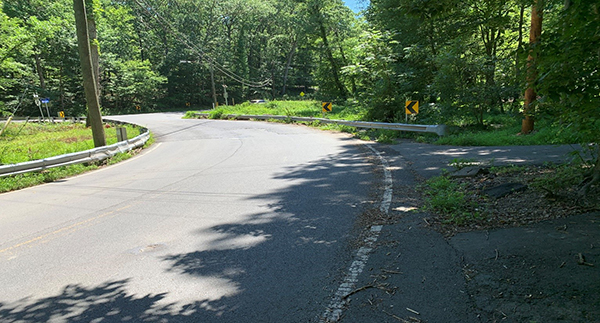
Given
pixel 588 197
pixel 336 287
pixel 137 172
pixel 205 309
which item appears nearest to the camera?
pixel 205 309

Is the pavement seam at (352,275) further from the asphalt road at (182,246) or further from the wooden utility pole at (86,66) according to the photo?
the wooden utility pole at (86,66)

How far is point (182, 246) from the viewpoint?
4.78 m

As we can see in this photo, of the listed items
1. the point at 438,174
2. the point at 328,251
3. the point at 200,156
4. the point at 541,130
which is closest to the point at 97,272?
the point at 328,251

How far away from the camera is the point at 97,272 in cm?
413

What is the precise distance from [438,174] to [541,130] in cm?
718

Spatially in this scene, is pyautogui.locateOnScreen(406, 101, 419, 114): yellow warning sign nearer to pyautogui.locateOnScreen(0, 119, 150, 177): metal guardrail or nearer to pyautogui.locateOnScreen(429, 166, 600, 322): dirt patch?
pyautogui.locateOnScreen(429, 166, 600, 322): dirt patch

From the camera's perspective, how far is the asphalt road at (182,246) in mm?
3359

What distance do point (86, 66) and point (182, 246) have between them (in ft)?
36.8

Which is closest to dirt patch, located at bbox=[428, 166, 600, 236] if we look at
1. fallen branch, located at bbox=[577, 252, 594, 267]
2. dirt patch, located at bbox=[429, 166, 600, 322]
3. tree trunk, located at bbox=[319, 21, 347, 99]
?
dirt patch, located at bbox=[429, 166, 600, 322]

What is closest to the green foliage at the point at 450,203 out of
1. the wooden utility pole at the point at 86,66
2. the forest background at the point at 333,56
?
the forest background at the point at 333,56

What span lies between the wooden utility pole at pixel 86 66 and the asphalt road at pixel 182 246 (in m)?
4.34

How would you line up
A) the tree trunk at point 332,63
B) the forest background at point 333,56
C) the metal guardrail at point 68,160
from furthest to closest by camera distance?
the tree trunk at point 332,63 < the metal guardrail at point 68,160 < the forest background at point 333,56

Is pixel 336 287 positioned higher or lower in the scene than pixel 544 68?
lower

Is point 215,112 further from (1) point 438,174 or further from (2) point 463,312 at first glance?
(2) point 463,312
